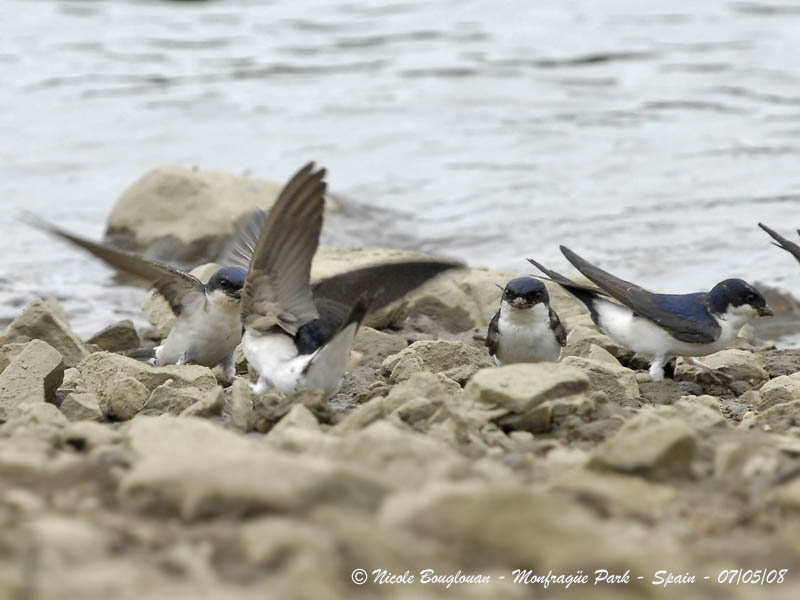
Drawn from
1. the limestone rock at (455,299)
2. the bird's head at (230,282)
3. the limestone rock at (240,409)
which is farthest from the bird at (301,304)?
the limestone rock at (455,299)

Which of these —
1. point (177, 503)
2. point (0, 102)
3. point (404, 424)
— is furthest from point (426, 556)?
point (0, 102)

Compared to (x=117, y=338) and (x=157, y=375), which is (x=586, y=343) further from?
(x=117, y=338)

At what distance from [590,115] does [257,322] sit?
10711 mm

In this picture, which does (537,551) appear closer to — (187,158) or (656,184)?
(656,184)

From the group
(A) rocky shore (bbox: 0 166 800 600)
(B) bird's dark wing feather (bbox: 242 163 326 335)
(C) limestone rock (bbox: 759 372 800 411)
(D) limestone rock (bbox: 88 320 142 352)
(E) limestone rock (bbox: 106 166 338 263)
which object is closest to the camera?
(A) rocky shore (bbox: 0 166 800 600)

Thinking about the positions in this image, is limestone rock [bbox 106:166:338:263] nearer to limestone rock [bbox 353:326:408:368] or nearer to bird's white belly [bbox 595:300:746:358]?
limestone rock [bbox 353:326:408:368]

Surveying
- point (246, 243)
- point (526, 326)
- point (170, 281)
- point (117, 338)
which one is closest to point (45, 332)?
point (117, 338)

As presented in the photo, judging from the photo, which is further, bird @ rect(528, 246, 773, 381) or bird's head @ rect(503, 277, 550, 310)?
bird @ rect(528, 246, 773, 381)

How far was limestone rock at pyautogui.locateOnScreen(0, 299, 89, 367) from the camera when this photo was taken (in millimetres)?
7133

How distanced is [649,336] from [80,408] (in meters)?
3.23

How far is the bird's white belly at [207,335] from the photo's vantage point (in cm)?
667

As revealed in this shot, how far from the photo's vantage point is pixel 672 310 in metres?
7.28

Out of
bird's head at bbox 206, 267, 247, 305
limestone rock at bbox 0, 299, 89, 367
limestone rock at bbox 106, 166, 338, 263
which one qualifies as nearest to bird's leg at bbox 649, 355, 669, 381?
bird's head at bbox 206, 267, 247, 305

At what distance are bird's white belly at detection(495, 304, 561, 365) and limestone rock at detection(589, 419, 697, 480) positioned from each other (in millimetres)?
2792
